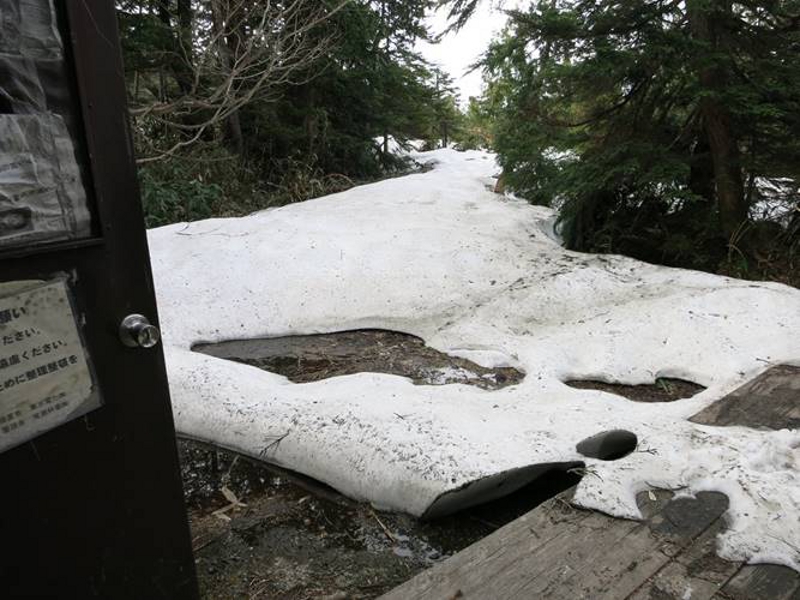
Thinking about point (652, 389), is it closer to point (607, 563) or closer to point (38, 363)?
point (607, 563)

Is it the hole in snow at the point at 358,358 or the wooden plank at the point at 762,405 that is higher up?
the wooden plank at the point at 762,405

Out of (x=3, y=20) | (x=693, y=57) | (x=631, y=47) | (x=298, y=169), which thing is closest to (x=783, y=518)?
(x=3, y=20)

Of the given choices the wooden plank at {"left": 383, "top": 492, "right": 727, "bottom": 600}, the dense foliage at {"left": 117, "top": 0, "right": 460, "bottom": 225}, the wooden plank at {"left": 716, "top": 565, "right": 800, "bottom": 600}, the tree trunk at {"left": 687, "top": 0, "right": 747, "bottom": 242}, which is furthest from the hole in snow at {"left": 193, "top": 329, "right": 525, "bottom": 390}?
the dense foliage at {"left": 117, "top": 0, "right": 460, "bottom": 225}

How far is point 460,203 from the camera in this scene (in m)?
7.96

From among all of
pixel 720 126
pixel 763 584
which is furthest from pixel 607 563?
pixel 720 126

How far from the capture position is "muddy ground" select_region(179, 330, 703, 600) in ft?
6.75

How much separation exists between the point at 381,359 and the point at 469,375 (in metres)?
0.73

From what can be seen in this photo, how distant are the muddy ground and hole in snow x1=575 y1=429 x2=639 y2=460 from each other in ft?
0.60

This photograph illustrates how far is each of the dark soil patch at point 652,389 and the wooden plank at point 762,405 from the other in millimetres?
370

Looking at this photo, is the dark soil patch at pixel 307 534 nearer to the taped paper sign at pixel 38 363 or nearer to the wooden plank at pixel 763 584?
the wooden plank at pixel 763 584

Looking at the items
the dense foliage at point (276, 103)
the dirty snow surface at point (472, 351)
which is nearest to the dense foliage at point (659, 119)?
the dirty snow surface at point (472, 351)

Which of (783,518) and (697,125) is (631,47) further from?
(783,518)

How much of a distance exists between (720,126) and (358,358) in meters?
4.06

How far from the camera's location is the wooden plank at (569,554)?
5.51 feet
